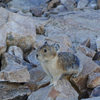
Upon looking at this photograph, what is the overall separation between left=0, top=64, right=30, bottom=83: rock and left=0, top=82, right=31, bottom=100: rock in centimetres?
15

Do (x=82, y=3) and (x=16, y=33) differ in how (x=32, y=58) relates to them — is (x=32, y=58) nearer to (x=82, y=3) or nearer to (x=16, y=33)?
(x=16, y=33)

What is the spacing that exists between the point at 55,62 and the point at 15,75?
0.85 metres

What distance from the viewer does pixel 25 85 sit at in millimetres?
7180

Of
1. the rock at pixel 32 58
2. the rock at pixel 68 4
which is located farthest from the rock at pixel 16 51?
the rock at pixel 68 4

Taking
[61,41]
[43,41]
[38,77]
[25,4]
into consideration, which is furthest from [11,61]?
[25,4]

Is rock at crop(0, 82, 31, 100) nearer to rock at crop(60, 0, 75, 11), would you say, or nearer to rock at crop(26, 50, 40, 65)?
rock at crop(26, 50, 40, 65)

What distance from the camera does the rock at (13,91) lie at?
6684 millimetres

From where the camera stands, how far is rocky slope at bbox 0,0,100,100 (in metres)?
6.84

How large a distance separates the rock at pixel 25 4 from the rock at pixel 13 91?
6123 millimetres

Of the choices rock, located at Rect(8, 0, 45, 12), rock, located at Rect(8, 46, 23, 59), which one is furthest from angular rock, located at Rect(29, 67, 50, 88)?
rock, located at Rect(8, 0, 45, 12)

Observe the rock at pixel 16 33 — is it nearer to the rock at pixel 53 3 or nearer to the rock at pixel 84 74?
the rock at pixel 84 74

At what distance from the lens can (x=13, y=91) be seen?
270 inches

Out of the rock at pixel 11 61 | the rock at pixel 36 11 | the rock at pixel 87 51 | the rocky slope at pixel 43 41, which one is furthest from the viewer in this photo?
the rock at pixel 36 11

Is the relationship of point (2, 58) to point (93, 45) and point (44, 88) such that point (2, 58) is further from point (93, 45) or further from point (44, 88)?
point (93, 45)
